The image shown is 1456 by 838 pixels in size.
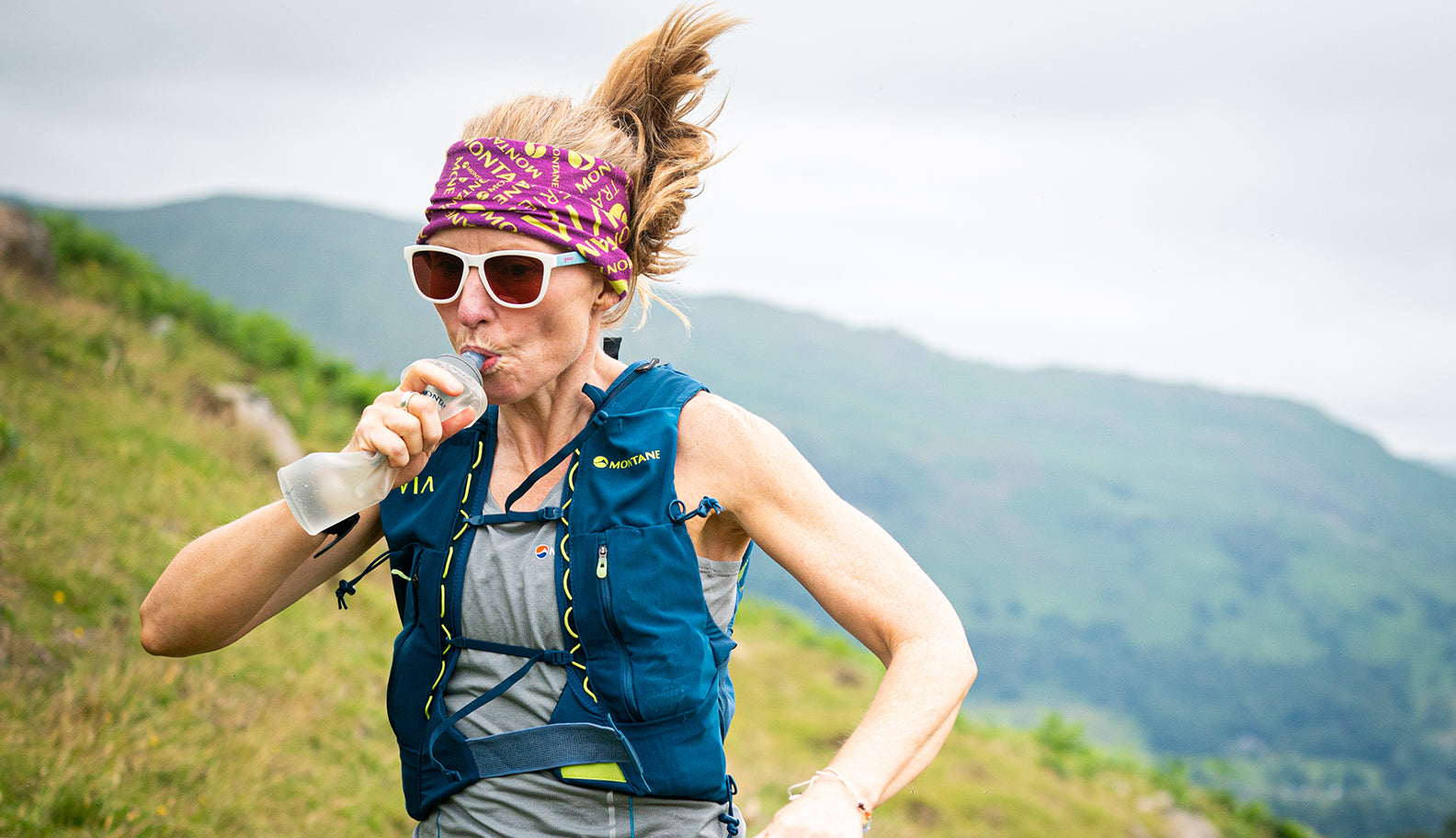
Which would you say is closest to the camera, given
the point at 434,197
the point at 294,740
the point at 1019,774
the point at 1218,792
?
the point at 434,197

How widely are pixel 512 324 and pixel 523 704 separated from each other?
81 cm

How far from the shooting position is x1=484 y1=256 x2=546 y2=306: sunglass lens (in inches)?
84.2

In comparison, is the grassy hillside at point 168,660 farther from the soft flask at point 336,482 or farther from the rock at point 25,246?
the soft flask at point 336,482

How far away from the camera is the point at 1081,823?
59.4ft

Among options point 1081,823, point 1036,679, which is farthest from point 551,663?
point 1036,679

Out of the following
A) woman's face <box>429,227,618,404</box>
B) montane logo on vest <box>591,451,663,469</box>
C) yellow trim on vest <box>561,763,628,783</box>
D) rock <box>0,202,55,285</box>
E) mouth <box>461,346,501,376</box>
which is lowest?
yellow trim on vest <box>561,763,628,783</box>

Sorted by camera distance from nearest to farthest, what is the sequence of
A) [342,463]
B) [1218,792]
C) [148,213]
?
[342,463] → [1218,792] → [148,213]

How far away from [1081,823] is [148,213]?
17684 centimetres

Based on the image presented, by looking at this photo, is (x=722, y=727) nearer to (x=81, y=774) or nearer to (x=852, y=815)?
(x=852, y=815)

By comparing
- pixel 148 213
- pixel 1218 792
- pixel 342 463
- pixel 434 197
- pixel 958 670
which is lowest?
pixel 1218 792

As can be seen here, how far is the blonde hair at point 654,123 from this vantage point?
2.50 meters

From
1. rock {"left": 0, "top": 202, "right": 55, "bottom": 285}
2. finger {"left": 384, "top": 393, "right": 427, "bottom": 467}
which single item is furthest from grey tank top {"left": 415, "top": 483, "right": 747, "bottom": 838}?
rock {"left": 0, "top": 202, "right": 55, "bottom": 285}

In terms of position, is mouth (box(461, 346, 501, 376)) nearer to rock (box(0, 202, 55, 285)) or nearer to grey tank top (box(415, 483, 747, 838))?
grey tank top (box(415, 483, 747, 838))

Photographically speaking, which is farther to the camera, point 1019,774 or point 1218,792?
point 1218,792
